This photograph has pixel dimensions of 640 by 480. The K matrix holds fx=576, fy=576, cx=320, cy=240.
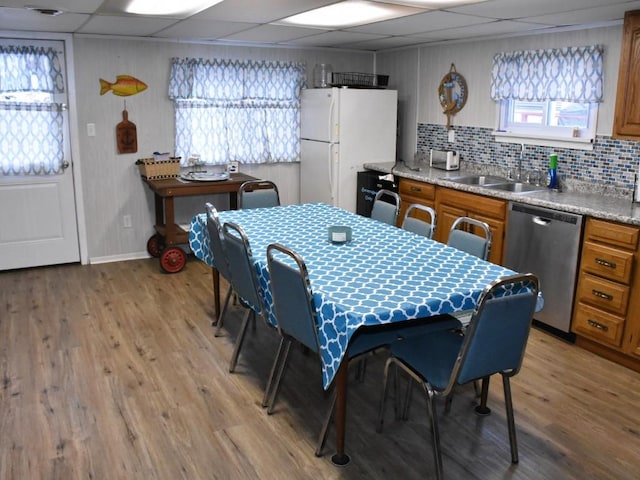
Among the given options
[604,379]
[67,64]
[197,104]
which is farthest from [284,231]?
[67,64]

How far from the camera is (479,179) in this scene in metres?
4.98

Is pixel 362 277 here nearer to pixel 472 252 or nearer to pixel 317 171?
pixel 472 252

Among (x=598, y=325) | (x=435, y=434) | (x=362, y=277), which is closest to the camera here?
(x=435, y=434)

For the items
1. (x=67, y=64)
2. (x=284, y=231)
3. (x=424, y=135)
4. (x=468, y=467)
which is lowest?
(x=468, y=467)

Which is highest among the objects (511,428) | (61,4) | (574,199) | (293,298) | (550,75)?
(61,4)

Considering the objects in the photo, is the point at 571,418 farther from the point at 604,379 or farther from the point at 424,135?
the point at 424,135

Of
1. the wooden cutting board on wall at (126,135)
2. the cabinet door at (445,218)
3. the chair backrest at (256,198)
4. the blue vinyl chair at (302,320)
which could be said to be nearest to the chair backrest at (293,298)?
the blue vinyl chair at (302,320)

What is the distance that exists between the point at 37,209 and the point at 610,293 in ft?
15.3

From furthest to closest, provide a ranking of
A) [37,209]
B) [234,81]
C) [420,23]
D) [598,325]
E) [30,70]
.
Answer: [234,81]
[37,209]
[30,70]
[420,23]
[598,325]

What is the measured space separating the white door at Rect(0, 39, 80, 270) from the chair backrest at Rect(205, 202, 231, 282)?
247 centimetres

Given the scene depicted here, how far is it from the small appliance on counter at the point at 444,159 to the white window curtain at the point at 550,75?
2.13 ft

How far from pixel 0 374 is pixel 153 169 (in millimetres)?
2441

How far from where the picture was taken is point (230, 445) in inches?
103

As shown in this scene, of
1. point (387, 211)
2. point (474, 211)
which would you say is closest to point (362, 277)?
point (387, 211)
